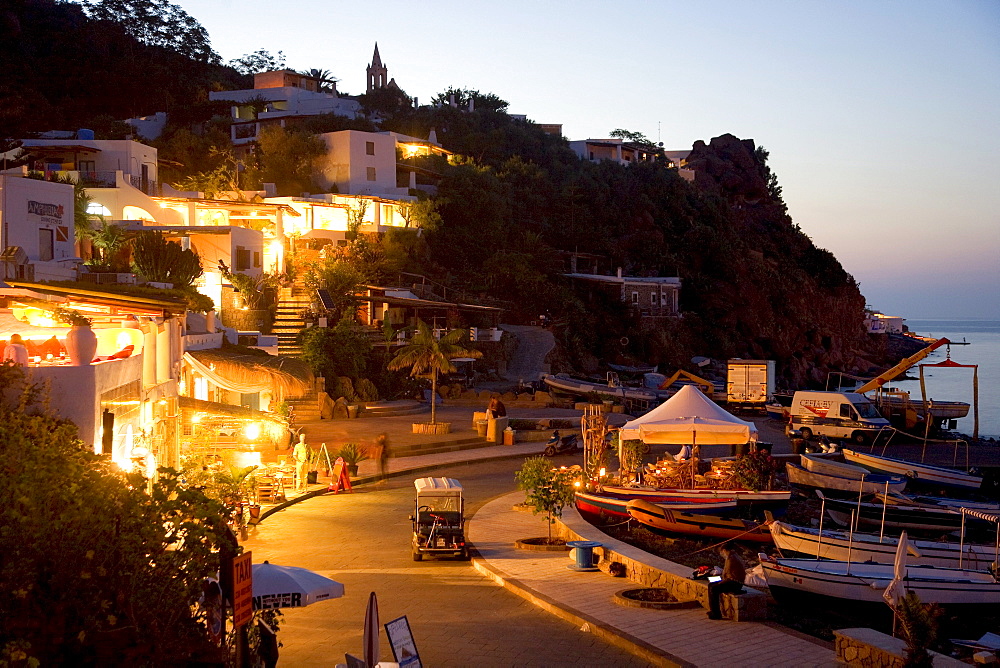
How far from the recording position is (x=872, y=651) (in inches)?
390

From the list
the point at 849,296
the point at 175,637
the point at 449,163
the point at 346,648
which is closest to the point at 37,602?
the point at 175,637

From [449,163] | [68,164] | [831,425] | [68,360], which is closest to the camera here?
[68,360]

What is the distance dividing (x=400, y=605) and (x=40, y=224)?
791 inches

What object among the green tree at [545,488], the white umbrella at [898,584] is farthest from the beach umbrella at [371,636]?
the green tree at [545,488]

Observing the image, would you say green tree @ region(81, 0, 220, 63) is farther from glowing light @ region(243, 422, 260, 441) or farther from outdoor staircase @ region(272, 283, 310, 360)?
glowing light @ region(243, 422, 260, 441)

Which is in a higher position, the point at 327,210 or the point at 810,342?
the point at 327,210

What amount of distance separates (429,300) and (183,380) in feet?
84.0

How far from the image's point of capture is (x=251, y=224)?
1832 inches

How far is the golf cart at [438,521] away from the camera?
15.5 metres

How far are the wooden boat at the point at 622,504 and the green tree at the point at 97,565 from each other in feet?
39.2

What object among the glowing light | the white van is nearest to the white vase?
the glowing light

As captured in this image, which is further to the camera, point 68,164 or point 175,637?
point 68,164

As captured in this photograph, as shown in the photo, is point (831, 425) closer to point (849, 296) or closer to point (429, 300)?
point (429, 300)

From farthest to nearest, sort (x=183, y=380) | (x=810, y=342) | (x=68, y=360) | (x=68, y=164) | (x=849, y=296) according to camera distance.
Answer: (x=849, y=296)
(x=810, y=342)
(x=68, y=164)
(x=183, y=380)
(x=68, y=360)
